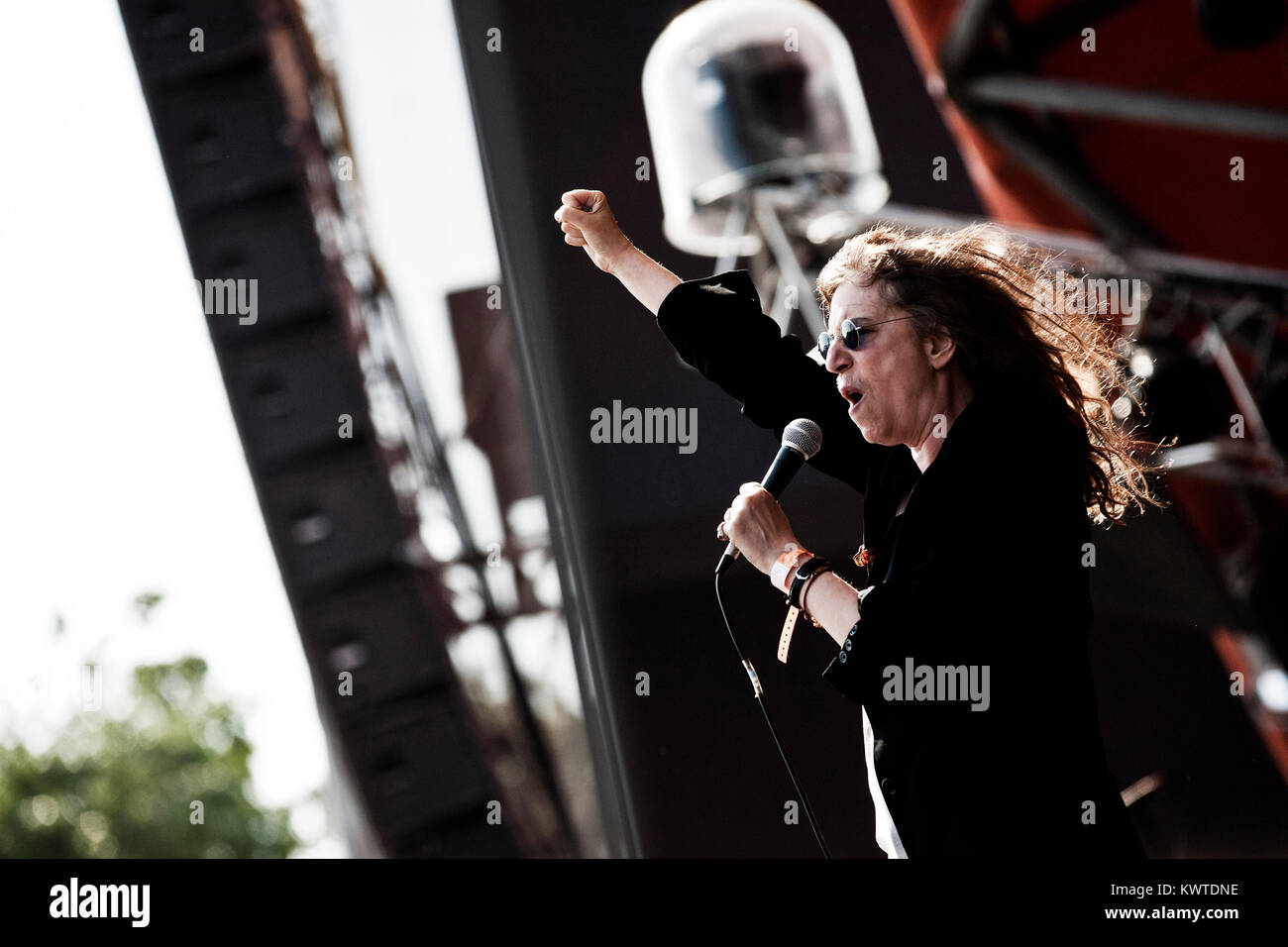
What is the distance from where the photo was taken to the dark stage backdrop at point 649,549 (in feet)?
7.39

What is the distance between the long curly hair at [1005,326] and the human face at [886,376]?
0.10 feet

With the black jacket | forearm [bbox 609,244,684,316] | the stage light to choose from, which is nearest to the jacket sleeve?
forearm [bbox 609,244,684,316]

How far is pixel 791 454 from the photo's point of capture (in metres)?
1.53

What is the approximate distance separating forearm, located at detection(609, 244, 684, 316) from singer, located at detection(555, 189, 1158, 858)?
276 millimetres

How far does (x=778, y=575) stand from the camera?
142cm

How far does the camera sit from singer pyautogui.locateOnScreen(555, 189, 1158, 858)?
1.35m

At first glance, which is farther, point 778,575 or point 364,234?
point 364,234

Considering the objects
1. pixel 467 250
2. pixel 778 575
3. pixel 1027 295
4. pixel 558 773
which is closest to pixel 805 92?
pixel 467 250

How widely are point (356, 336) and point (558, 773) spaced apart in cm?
215

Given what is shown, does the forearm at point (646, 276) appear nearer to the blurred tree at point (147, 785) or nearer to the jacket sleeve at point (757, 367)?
the jacket sleeve at point (757, 367)

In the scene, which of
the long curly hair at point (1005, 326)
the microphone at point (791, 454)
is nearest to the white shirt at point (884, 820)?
the microphone at point (791, 454)

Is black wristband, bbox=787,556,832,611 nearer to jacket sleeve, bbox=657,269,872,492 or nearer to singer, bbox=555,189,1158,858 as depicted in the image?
singer, bbox=555,189,1158,858

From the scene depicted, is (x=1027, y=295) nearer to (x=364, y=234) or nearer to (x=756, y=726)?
(x=756, y=726)

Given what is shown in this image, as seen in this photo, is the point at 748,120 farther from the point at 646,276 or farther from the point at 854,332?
the point at 854,332
